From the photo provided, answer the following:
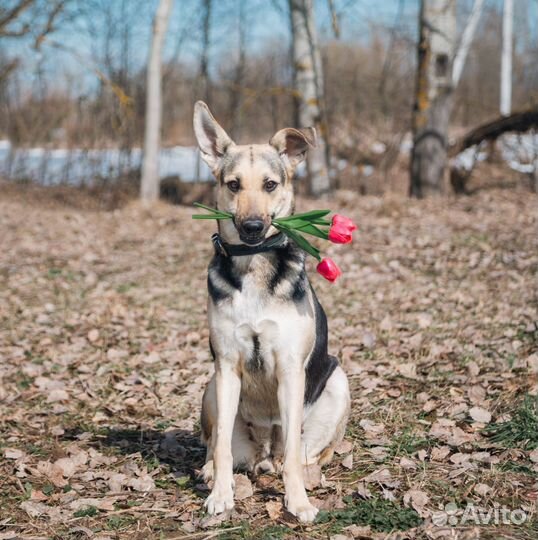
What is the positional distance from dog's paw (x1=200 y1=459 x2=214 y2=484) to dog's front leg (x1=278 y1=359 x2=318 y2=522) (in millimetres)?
631

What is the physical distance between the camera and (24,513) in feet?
13.2

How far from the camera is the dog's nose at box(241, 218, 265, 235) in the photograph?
3885mm

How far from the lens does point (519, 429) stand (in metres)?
4.57

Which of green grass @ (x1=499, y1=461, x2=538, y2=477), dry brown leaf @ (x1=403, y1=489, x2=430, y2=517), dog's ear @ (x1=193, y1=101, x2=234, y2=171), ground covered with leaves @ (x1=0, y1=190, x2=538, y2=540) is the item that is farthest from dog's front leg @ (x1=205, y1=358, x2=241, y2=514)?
green grass @ (x1=499, y1=461, x2=538, y2=477)

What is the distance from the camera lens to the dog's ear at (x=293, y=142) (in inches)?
173

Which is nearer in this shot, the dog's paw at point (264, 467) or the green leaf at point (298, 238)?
the green leaf at point (298, 238)

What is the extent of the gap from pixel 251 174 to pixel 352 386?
2.52 meters

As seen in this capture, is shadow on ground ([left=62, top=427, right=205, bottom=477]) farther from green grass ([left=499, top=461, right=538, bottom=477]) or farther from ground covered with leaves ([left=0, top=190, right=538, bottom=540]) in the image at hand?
green grass ([left=499, top=461, right=538, bottom=477])

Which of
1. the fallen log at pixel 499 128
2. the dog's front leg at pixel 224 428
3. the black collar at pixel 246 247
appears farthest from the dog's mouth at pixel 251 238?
the fallen log at pixel 499 128

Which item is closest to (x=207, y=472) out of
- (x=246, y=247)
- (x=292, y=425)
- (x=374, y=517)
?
(x=292, y=425)

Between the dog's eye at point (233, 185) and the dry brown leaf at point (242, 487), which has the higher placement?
the dog's eye at point (233, 185)

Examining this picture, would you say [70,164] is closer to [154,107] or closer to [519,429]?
[154,107]

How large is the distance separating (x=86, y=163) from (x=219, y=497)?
52.3 ft

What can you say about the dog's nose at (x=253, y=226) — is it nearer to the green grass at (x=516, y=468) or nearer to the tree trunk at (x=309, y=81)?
the green grass at (x=516, y=468)
